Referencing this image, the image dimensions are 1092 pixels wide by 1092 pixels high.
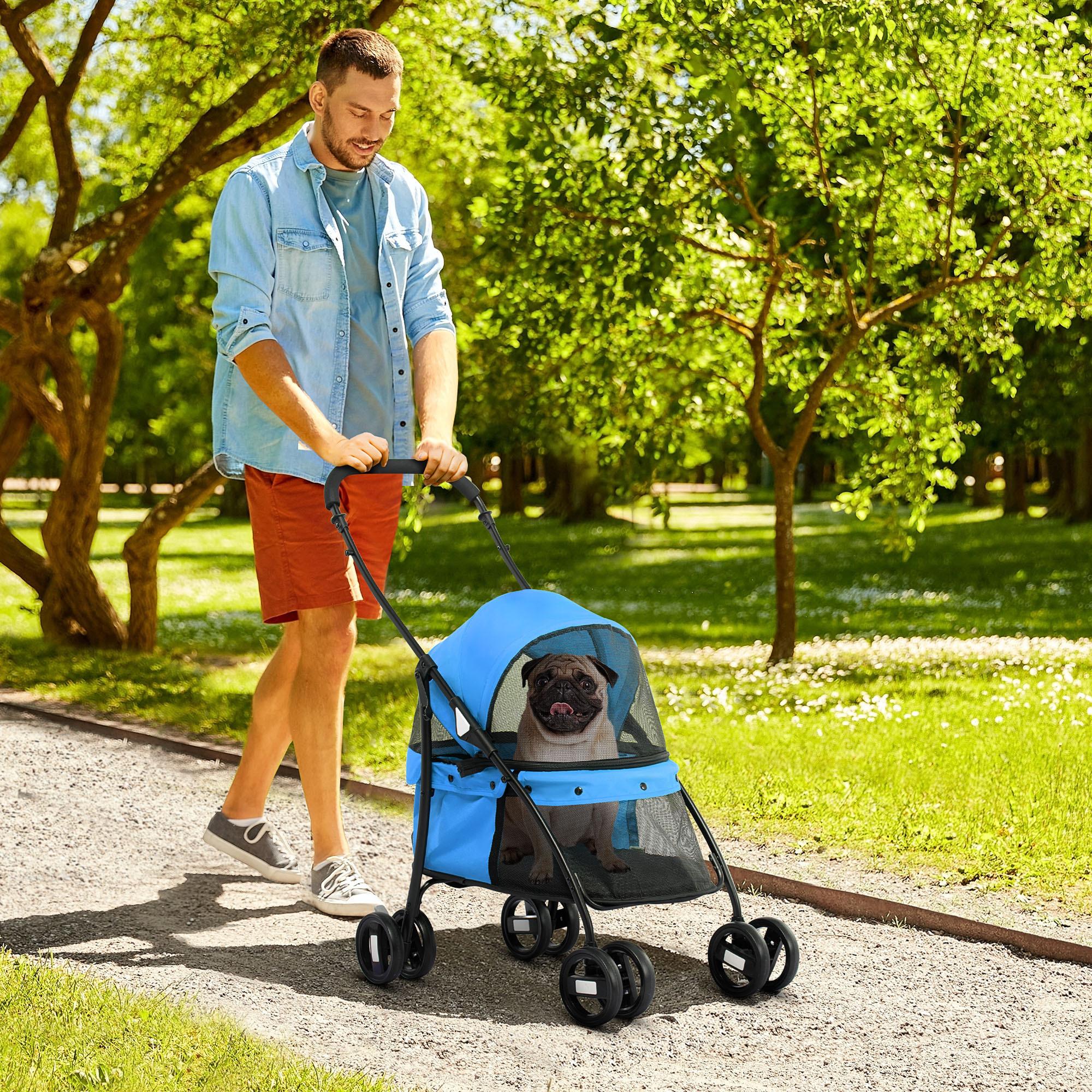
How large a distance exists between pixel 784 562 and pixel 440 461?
23.6 ft

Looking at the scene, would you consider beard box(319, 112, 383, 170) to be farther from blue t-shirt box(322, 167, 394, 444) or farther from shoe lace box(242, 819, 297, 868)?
shoe lace box(242, 819, 297, 868)

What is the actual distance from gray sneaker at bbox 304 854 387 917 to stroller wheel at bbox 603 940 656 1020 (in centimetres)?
109

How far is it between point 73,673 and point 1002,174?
23.5 ft

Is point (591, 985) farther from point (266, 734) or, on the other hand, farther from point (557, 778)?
point (266, 734)

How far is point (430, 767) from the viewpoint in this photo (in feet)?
12.5

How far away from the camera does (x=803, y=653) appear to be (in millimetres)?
11984

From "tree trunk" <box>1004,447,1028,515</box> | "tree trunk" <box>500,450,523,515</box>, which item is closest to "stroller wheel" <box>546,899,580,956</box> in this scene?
"tree trunk" <box>1004,447,1028,515</box>

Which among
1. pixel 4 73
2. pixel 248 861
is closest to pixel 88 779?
pixel 248 861

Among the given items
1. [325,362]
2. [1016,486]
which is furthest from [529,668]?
[1016,486]

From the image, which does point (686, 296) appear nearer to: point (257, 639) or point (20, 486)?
point (257, 639)

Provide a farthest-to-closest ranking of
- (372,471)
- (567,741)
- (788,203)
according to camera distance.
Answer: (788,203) → (372,471) → (567,741)

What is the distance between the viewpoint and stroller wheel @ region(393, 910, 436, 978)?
3797 mm

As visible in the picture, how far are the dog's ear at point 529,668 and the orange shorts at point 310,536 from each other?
0.80 m

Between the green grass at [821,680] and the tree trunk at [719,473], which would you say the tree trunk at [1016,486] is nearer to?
the green grass at [821,680]
